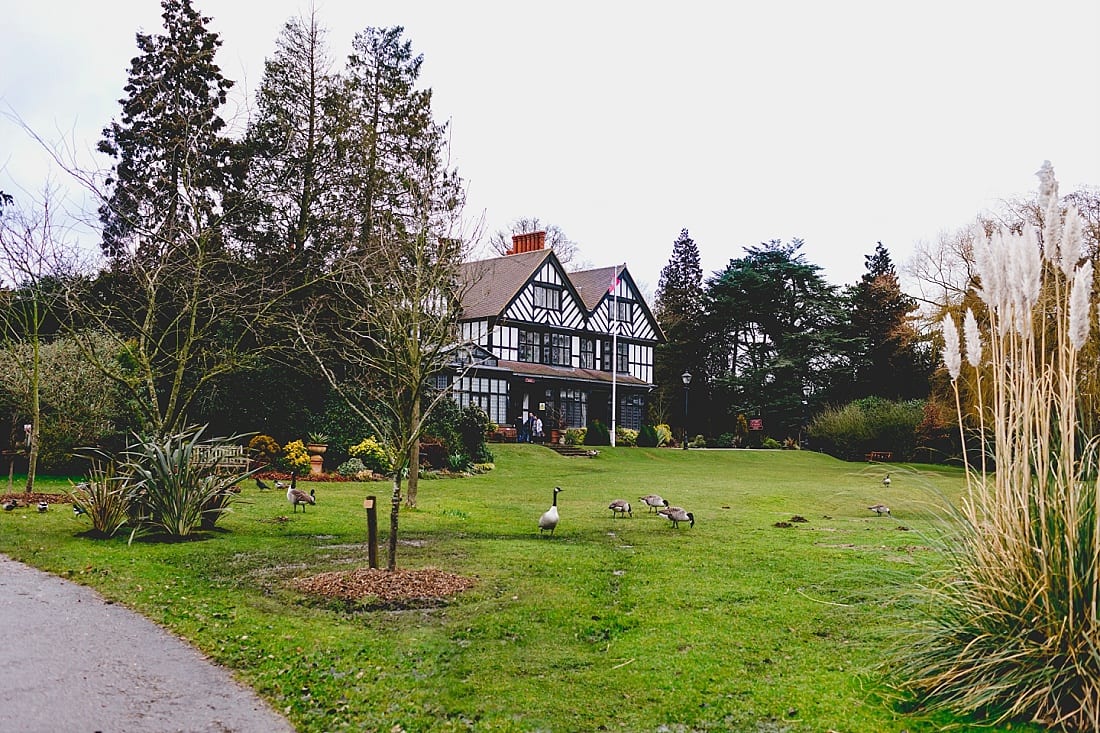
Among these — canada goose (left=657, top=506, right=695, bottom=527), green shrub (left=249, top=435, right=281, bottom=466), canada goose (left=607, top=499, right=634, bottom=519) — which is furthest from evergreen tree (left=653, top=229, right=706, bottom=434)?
canada goose (left=657, top=506, right=695, bottom=527)

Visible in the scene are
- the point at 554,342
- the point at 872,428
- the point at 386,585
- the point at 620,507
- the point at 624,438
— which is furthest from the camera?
the point at 554,342

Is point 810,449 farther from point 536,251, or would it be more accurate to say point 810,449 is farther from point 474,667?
point 474,667

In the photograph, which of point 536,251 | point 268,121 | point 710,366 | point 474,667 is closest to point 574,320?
point 536,251

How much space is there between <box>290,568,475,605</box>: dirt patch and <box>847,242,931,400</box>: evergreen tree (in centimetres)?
3851

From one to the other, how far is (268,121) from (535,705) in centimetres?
2489

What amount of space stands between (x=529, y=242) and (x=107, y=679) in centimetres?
4302

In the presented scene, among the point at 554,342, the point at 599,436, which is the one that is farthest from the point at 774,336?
the point at 599,436

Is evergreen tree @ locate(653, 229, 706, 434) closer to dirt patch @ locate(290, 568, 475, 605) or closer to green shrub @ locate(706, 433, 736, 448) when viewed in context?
green shrub @ locate(706, 433, 736, 448)

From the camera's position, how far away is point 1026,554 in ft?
15.2

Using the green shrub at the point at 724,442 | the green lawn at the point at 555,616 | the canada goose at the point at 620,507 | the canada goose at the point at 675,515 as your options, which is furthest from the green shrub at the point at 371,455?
the green shrub at the point at 724,442

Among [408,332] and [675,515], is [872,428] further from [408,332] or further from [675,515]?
[408,332]

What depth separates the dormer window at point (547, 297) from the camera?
1725 inches

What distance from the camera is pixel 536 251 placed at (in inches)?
1810

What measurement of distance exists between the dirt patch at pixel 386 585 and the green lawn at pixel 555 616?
0.27 metres
